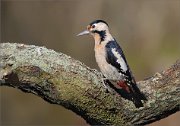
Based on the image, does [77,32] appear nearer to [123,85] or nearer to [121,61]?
[121,61]

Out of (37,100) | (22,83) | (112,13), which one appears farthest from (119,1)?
(22,83)

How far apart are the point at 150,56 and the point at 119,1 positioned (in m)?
1.11

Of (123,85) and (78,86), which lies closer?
(78,86)

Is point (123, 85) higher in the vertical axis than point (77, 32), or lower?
lower

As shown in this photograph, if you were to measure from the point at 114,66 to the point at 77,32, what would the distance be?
436 cm

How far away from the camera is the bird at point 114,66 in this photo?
12.0 feet

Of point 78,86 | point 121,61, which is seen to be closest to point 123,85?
point 121,61

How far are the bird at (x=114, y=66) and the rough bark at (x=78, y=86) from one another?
0.25 feet

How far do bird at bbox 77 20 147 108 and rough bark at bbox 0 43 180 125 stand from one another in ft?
0.25

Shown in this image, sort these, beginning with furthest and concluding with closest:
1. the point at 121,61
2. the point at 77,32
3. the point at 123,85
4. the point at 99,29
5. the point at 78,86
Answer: the point at 77,32, the point at 99,29, the point at 121,61, the point at 123,85, the point at 78,86

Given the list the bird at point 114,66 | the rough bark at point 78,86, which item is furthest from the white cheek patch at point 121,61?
the rough bark at point 78,86

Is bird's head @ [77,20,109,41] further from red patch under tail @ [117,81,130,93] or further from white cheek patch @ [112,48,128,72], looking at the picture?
red patch under tail @ [117,81,130,93]

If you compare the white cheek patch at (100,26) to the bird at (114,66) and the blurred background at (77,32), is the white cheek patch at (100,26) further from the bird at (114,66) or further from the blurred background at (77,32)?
the blurred background at (77,32)

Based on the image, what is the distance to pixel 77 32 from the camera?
27.2 feet
